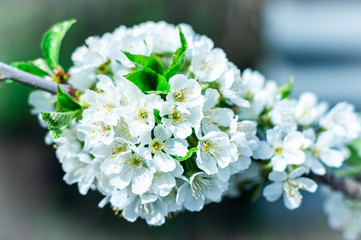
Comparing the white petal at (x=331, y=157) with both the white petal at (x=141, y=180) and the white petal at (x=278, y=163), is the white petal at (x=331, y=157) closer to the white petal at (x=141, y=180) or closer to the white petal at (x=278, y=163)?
the white petal at (x=278, y=163)

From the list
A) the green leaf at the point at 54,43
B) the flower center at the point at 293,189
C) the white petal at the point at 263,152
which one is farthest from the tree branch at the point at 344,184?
the green leaf at the point at 54,43

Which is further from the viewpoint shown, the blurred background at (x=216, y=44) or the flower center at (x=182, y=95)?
the blurred background at (x=216, y=44)

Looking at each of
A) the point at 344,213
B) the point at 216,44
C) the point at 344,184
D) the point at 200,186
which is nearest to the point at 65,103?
the point at 200,186

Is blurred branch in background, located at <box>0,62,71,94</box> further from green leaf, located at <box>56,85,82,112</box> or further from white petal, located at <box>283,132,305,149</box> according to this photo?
white petal, located at <box>283,132,305,149</box>

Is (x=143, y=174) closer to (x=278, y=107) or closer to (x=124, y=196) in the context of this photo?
(x=124, y=196)

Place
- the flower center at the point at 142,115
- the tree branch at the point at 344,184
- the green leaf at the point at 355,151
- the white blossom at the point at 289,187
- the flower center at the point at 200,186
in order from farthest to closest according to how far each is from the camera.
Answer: the green leaf at the point at 355,151 → the tree branch at the point at 344,184 → the white blossom at the point at 289,187 → the flower center at the point at 200,186 → the flower center at the point at 142,115

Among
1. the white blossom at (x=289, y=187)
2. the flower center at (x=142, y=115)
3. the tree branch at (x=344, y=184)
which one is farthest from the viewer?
the tree branch at (x=344, y=184)

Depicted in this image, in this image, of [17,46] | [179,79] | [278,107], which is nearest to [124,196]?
[179,79]
